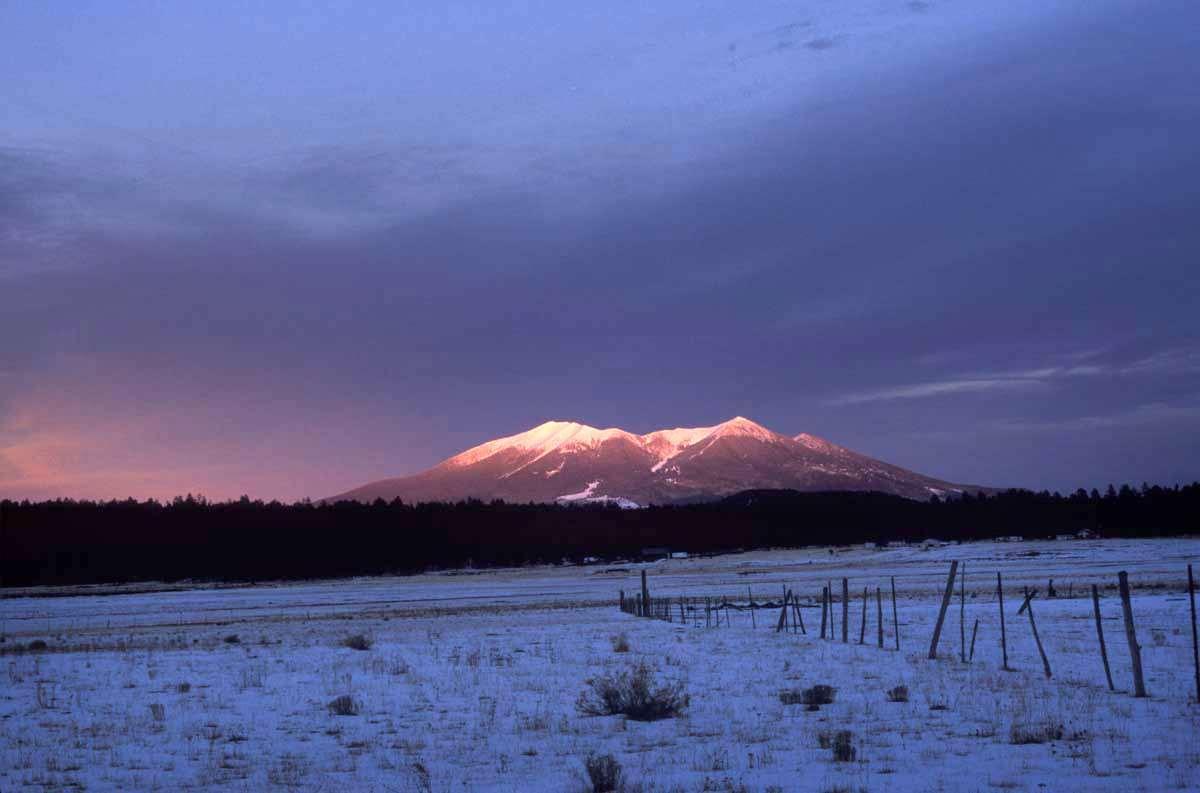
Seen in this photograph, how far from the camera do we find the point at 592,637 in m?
30.4

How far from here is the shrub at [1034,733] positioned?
12.5 meters

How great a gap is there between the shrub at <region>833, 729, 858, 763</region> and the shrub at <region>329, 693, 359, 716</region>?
23.6 feet

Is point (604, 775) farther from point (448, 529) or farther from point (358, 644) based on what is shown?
point (448, 529)

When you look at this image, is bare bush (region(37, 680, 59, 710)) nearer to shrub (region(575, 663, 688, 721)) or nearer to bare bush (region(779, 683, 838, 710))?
shrub (region(575, 663, 688, 721))

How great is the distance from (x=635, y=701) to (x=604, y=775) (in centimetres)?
472

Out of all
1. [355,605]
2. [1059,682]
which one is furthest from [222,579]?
[1059,682]

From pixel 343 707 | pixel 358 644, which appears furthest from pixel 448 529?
pixel 343 707

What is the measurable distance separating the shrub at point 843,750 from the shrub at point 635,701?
338cm

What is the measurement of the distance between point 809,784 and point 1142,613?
2354 centimetres

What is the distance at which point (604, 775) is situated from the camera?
10805 mm

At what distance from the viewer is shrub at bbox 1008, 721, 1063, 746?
40.9ft

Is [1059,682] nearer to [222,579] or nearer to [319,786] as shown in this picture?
[319,786]

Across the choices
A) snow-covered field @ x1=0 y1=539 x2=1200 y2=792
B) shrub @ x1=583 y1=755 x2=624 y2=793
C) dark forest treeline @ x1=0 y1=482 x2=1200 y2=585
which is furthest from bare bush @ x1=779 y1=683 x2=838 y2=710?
dark forest treeline @ x1=0 y1=482 x2=1200 y2=585

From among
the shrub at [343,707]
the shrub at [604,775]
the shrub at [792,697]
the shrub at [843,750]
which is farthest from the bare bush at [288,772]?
the shrub at [792,697]
